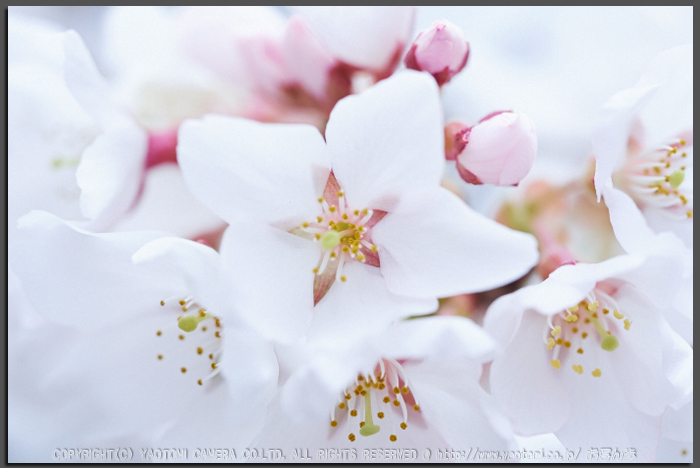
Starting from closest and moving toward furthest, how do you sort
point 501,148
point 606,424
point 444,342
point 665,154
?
point 444,342 < point 501,148 < point 606,424 < point 665,154

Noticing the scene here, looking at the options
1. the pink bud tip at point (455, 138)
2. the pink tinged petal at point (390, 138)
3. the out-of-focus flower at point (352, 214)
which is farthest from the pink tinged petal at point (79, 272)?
the pink bud tip at point (455, 138)

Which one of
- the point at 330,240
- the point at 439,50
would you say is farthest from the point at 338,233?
the point at 439,50

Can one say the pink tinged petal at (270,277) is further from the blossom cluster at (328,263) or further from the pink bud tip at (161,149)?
the pink bud tip at (161,149)

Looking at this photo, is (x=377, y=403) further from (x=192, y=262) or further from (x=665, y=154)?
(x=665, y=154)

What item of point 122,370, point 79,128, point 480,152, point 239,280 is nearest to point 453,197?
point 480,152

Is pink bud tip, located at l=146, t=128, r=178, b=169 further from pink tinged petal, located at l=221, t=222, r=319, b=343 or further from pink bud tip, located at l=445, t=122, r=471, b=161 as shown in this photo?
pink bud tip, located at l=445, t=122, r=471, b=161

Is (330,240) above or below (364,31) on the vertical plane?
below

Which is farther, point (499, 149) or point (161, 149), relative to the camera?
point (161, 149)
